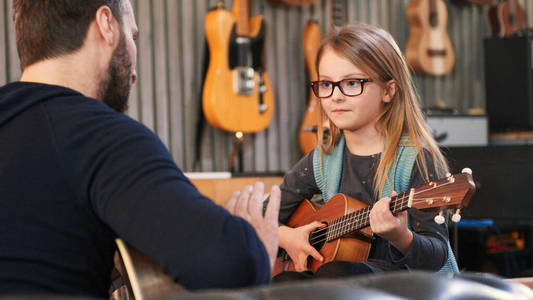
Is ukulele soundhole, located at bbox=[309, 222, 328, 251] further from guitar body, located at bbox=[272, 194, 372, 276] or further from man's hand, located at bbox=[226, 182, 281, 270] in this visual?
man's hand, located at bbox=[226, 182, 281, 270]

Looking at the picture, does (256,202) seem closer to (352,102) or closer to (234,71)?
(352,102)

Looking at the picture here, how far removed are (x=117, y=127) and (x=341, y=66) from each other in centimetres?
103

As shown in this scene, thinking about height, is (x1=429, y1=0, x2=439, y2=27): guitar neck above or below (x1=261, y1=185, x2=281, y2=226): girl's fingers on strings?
above

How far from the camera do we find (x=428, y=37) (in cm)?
454

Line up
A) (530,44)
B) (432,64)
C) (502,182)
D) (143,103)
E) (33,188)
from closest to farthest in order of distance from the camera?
(33,188) → (502,182) → (143,103) → (530,44) → (432,64)

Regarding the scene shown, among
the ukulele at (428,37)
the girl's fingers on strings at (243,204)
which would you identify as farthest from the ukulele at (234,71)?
the girl's fingers on strings at (243,204)

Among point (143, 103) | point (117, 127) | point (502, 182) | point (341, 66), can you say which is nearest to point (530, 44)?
point (502, 182)

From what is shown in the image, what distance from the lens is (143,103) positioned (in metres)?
3.98

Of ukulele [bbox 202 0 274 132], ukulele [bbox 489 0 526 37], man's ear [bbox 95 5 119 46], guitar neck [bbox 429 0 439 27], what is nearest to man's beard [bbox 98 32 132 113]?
man's ear [bbox 95 5 119 46]

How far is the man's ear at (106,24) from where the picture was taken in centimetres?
107

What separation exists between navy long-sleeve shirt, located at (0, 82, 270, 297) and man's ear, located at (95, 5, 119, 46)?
0.57 ft

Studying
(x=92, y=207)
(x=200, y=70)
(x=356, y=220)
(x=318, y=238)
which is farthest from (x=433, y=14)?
(x=92, y=207)

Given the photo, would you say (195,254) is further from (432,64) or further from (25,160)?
(432,64)

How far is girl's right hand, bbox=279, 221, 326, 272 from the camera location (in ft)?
5.64
